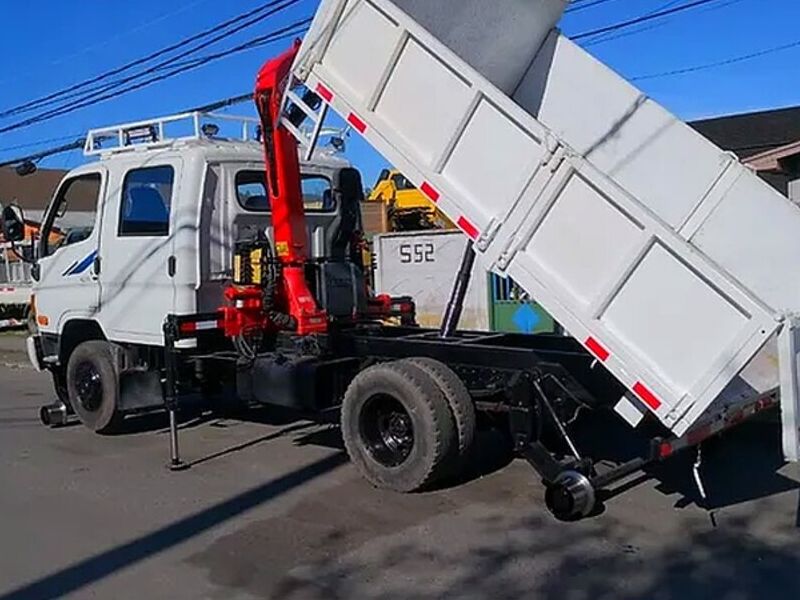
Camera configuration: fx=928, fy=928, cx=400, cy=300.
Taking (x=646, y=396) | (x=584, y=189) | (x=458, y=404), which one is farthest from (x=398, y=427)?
(x=584, y=189)

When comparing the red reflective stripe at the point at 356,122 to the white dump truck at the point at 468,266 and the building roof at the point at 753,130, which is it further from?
the building roof at the point at 753,130

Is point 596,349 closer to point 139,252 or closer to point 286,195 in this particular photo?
point 286,195

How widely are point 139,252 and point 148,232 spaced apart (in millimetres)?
215

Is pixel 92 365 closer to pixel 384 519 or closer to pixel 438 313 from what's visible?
pixel 384 519

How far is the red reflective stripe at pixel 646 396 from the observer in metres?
5.25

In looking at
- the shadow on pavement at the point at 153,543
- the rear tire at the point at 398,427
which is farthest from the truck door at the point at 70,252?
the rear tire at the point at 398,427

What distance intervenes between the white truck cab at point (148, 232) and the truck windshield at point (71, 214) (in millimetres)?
15

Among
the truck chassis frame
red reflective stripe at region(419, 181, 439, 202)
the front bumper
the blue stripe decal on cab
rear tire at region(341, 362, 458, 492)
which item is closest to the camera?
the truck chassis frame

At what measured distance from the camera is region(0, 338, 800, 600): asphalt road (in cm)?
510

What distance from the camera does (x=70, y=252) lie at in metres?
9.59

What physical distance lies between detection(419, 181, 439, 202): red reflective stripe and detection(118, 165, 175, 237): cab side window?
124 inches

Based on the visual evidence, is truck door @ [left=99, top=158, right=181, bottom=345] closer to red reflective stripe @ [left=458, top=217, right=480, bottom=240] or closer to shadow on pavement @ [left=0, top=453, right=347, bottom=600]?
shadow on pavement @ [left=0, top=453, right=347, bottom=600]

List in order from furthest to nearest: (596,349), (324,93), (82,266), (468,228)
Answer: (82,266)
(324,93)
(468,228)
(596,349)

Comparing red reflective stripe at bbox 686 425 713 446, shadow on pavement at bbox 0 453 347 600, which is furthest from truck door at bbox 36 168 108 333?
red reflective stripe at bbox 686 425 713 446
